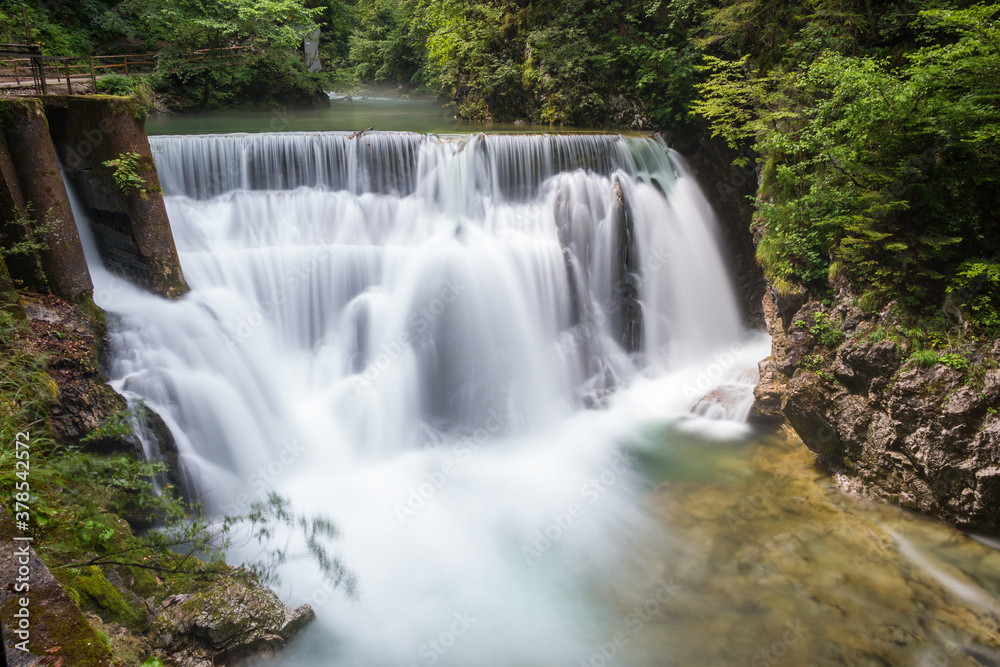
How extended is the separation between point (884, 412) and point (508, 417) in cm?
506

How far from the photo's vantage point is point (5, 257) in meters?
6.02

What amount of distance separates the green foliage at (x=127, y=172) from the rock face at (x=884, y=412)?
895 centimetres

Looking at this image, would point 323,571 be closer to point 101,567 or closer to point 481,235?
point 101,567

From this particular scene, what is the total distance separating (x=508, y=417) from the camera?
29.5ft

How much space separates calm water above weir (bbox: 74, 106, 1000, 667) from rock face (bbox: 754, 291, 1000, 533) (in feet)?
1.19

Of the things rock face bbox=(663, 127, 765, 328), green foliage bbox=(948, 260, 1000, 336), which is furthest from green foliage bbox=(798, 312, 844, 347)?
rock face bbox=(663, 127, 765, 328)

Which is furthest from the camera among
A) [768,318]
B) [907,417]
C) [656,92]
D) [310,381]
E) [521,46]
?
[521,46]

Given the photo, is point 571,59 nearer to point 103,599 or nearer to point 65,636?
point 103,599

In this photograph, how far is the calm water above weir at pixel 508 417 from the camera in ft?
17.9

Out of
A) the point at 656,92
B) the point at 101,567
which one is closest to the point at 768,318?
the point at 656,92

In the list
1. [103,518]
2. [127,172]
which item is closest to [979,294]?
[103,518]

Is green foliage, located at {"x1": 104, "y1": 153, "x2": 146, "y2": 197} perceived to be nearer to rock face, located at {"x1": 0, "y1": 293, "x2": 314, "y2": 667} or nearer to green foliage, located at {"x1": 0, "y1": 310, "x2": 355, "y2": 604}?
rock face, located at {"x1": 0, "y1": 293, "x2": 314, "y2": 667}

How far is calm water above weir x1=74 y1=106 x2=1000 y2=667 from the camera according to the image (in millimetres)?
5449

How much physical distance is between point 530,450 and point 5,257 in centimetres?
683
